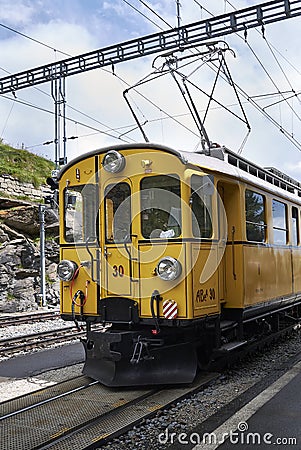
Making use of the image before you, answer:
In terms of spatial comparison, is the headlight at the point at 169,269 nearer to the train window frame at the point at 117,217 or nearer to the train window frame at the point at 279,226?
the train window frame at the point at 117,217

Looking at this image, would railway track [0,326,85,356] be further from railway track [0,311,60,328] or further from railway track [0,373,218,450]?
railway track [0,373,218,450]

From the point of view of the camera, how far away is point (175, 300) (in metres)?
7.06

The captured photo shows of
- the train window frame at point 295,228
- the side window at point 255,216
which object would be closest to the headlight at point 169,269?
the side window at point 255,216

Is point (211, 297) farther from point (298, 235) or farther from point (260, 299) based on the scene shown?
point (298, 235)

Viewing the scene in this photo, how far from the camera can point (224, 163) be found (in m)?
8.26

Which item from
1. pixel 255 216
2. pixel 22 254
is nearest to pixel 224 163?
pixel 255 216

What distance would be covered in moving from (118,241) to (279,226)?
→ 392cm

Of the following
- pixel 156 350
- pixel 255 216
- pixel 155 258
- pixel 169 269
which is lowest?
pixel 156 350

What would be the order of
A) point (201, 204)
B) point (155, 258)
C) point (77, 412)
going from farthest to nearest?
point (201, 204)
point (155, 258)
point (77, 412)

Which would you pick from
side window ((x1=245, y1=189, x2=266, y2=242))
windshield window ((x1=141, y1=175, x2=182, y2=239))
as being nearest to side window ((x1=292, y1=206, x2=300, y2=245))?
side window ((x1=245, y1=189, x2=266, y2=242))

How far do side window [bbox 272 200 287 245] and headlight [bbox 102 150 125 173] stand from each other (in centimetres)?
359

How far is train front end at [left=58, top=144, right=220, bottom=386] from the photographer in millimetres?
7117

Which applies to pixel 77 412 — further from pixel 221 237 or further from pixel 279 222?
pixel 279 222

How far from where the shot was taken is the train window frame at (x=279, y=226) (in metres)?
9.85
